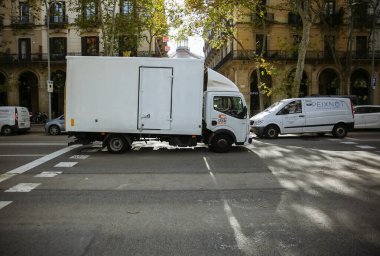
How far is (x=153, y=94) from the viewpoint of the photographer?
11.4m

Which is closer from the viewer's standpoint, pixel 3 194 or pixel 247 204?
pixel 247 204

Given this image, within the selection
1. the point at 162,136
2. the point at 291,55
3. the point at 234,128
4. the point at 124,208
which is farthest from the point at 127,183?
the point at 291,55

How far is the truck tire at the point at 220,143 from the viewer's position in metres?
12.1

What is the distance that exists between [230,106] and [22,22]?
34.4 meters

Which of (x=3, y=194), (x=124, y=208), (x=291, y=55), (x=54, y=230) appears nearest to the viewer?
(x=54, y=230)

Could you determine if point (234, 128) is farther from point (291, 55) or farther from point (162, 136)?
point (291, 55)

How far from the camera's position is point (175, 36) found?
29219mm

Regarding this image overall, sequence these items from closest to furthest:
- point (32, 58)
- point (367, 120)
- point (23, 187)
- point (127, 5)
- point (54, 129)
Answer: point (23, 187)
point (367, 120)
point (54, 129)
point (127, 5)
point (32, 58)

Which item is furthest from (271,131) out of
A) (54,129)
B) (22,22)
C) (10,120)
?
(22,22)

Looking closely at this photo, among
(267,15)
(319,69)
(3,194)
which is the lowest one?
(3,194)

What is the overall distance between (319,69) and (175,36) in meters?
17.2

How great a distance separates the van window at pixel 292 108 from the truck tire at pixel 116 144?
842 centimetres

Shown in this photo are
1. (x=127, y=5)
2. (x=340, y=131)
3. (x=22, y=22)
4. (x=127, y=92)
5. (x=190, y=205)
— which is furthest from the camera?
(x=22, y=22)

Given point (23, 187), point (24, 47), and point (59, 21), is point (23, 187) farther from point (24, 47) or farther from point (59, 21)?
point (24, 47)
